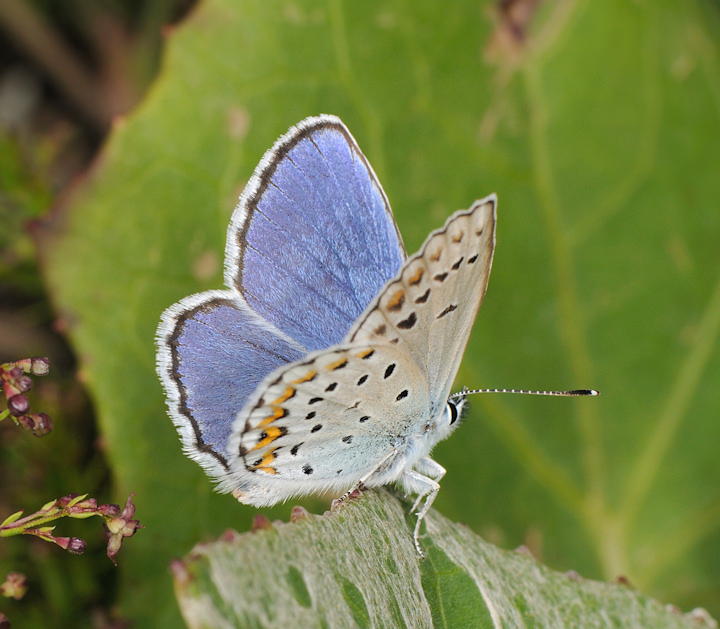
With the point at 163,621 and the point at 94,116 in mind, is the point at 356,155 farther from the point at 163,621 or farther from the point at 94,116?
the point at 94,116

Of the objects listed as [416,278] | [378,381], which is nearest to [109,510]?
[378,381]

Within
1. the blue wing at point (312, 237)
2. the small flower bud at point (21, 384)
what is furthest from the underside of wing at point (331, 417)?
the small flower bud at point (21, 384)

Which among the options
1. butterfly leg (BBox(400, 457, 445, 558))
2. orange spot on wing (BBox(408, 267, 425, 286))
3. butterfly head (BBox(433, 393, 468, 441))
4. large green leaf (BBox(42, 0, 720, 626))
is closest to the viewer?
orange spot on wing (BBox(408, 267, 425, 286))

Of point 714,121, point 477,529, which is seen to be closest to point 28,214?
point 477,529

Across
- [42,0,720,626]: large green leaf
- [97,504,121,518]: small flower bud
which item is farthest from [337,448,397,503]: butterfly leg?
[42,0,720,626]: large green leaf

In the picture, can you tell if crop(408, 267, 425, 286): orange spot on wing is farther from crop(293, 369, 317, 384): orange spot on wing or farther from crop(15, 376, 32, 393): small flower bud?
crop(15, 376, 32, 393): small flower bud

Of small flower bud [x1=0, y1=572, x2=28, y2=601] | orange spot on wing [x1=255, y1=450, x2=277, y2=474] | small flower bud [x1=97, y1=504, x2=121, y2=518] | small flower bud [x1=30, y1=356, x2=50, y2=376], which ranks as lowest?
small flower bud [x1=0, y1=572, x2=28, y2=601]
